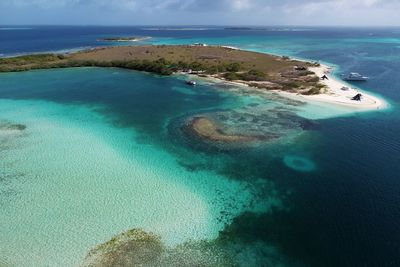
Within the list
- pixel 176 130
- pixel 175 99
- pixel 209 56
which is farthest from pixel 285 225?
pixel 209 56

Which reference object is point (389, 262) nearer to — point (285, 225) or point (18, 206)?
point (285, 225)

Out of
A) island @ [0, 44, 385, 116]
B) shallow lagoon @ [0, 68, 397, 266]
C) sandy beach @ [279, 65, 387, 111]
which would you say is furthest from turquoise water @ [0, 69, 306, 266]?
island @ [0, 44, 385, 116]

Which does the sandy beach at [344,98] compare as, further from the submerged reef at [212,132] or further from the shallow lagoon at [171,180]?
the submerged reef at [212,132]

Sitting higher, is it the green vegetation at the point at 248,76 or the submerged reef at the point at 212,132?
the green vegetation at the point at 248,76

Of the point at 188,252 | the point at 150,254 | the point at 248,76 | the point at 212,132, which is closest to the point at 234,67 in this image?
the point at 248,76

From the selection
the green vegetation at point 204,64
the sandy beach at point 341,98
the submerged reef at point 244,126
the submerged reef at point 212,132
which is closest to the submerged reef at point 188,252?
the submerged reef at point 244,126

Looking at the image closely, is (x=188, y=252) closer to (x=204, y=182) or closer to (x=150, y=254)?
(x=150, y=254)

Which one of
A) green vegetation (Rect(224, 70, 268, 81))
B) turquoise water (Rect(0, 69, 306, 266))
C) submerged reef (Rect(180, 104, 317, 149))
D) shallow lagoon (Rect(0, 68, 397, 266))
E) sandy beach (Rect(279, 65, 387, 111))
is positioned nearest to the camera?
shallow lagoon (Rect(0, 68, 397, 266))

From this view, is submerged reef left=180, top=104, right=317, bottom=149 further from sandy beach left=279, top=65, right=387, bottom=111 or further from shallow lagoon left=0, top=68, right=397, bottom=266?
sandy beach left=279, top=65, right=387, bottom=111
